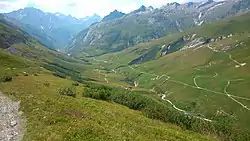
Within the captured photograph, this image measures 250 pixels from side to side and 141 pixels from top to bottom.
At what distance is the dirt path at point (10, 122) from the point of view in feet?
191

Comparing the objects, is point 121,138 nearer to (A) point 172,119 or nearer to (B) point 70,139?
(B) point 70,139

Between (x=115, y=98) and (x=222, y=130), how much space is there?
4943cm

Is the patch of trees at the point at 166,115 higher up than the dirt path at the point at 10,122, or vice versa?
the dirt path at the point at 10,122

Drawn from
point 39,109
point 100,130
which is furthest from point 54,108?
point 100,130

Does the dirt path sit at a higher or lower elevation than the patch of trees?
higher

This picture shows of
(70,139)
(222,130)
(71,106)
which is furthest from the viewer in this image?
(222,130)

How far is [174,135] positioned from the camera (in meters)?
66.4

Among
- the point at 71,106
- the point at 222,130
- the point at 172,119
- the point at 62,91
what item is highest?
the point at 71,106

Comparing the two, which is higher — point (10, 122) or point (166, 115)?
point (10, 122)

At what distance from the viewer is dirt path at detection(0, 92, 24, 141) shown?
58.2 m

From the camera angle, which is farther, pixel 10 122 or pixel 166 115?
pixel 166 115

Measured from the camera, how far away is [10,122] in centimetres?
6644

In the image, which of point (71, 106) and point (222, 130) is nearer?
point (71, 106)

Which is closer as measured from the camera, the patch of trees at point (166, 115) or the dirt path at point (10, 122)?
the dirt path at point (10, 122)
